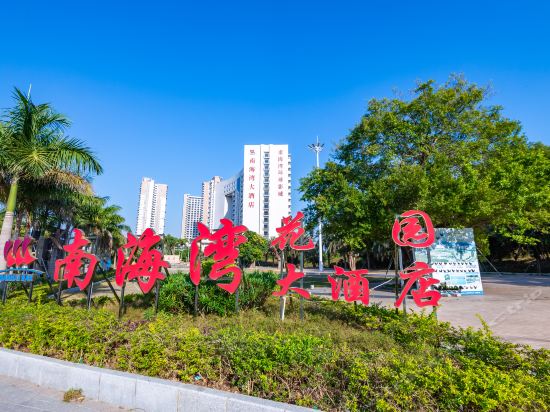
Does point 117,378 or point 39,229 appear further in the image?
point 39,229

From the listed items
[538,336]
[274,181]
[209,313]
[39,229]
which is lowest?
[538,336]

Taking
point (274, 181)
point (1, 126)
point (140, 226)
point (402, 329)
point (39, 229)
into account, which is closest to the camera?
point (402, 329)

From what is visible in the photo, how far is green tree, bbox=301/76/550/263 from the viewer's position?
1314cm

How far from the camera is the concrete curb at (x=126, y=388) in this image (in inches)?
117

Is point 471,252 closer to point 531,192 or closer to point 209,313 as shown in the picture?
point 531,192

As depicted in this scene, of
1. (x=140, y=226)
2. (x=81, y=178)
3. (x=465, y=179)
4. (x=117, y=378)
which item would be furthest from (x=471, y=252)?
(x=140, y=226)

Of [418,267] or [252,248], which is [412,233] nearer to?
[418,267]

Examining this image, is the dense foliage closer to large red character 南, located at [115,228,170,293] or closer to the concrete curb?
the concrete curb

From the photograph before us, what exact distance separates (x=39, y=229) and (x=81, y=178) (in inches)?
573

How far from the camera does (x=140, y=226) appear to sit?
386ft

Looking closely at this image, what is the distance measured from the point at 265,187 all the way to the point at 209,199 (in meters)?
41.2

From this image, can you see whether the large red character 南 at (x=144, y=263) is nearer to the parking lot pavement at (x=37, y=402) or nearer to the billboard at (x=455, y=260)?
the parking lot pavement at (x=37, y=402)

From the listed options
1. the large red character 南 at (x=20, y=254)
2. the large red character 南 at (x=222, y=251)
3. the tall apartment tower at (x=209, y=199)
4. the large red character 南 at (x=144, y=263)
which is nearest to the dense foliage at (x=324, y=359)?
the large red character 南 at (x=222, y=251)

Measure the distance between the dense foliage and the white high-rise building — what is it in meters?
81.6
